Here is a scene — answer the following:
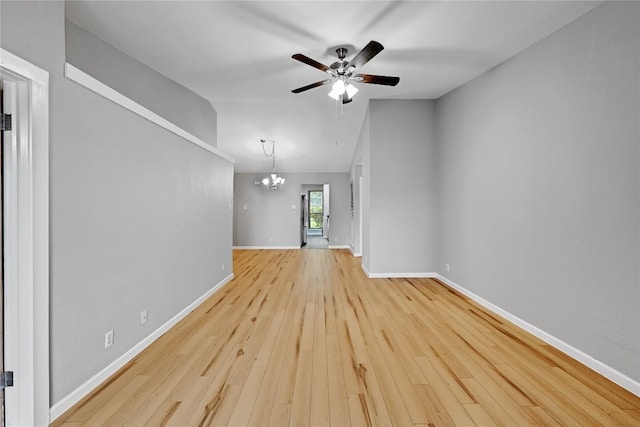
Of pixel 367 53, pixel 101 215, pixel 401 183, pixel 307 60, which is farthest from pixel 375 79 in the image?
pixel 101 215

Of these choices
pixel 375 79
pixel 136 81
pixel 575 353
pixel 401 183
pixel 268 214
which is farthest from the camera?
pixel 268 214

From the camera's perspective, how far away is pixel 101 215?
6.59 ft

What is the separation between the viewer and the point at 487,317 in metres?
3.21

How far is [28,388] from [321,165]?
312 inches

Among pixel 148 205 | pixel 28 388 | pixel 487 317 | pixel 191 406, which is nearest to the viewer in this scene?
pixel 28 388

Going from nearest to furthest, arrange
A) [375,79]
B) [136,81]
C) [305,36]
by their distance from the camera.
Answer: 1. [305,36]
2. [375,79]
3. [136,81]

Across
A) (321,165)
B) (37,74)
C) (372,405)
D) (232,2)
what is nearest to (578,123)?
(372,405)

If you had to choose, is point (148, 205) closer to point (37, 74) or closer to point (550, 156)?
point (37, 74)

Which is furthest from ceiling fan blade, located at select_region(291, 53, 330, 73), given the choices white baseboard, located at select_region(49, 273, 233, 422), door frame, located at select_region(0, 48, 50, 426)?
white baseboard, located at select_region(49, 273, 233, 422)

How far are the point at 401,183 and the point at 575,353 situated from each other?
122 inches

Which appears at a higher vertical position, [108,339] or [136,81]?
[136,81]

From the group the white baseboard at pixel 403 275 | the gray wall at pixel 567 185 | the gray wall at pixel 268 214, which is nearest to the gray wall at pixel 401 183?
the white baseboard at pixel 403 275

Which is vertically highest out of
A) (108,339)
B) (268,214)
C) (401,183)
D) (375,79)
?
(375,79)

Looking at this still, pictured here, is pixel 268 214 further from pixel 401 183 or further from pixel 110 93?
pixel 110 93
